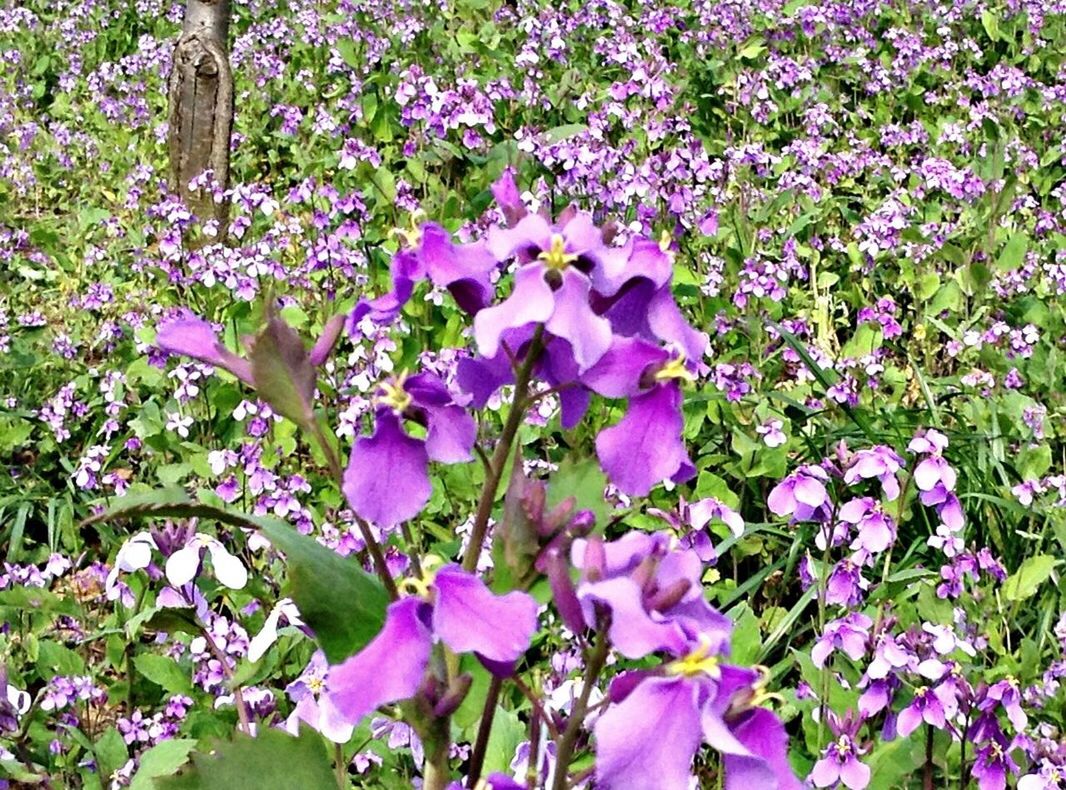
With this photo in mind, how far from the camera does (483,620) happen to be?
81 centimetres

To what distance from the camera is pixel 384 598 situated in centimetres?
99

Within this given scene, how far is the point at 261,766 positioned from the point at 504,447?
1.10ft

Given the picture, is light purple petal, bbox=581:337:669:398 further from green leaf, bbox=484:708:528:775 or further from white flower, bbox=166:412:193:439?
white flower, bbox=166:412:193:439

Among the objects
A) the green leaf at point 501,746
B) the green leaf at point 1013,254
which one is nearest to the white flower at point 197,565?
the green leaf at point 501,746

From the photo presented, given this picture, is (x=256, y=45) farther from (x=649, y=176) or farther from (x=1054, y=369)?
(x=1054, y=369)

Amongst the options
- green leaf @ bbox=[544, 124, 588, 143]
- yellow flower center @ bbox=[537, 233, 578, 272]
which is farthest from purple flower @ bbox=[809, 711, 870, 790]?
green leaf @ bbox=[544, 124, 588, 143]

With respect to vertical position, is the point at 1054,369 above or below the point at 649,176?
below

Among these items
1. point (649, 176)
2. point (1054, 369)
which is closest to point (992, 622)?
point (1054, 369)

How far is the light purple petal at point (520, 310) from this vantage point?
2.75 feet

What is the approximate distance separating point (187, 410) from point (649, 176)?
169 cm

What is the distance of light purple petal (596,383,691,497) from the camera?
88cm

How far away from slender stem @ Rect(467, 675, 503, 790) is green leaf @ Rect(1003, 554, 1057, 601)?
178 centimetres

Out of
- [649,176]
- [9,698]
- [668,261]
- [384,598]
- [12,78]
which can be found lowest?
[12,78]

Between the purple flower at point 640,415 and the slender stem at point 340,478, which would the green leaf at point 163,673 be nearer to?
the slender stem at point 340,478
